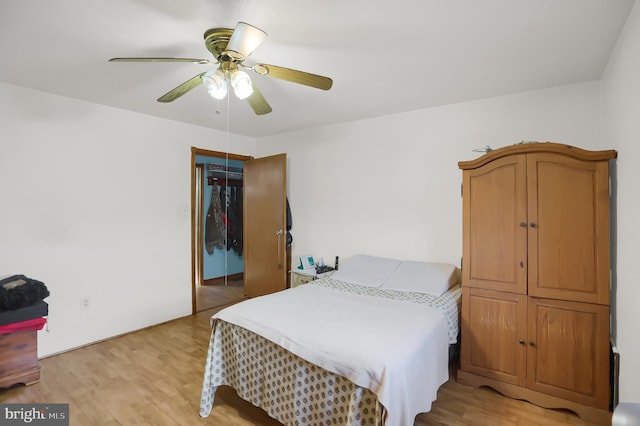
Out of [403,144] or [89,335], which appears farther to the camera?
[403,144]

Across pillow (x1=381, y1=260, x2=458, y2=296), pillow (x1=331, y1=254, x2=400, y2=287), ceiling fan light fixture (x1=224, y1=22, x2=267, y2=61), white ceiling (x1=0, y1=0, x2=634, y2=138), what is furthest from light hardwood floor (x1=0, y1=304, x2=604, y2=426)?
white ceiling (x1=0, y1=0, x2=634, y2=138)

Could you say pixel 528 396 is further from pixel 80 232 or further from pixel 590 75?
pixel 80 232

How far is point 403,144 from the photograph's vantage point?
3.36 meters

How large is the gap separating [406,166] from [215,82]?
7.30 feet

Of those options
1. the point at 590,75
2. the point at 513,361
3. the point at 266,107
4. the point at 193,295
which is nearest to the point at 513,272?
the point at 513,361

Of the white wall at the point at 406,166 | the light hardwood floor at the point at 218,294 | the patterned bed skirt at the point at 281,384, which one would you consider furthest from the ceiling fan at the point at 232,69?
the light hardwood floor at the point at 218,294

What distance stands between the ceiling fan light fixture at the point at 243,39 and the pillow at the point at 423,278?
2.20 meters

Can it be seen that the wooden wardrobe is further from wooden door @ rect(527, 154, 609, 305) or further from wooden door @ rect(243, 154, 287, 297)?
wooden door @ rect(243, 154, 287, 297)

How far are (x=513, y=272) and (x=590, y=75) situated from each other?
5.24 feet

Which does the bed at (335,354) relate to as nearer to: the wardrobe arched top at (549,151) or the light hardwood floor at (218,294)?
the wardrobe arched top at (549,151)

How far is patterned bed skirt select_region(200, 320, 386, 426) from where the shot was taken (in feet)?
4.93

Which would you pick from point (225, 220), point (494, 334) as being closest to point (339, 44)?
point (494, 334)

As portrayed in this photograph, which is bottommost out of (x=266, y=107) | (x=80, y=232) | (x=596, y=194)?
(x=80, y=232)

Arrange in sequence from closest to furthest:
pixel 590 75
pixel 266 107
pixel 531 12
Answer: pixel 531 12, pixel 266 107, pixel 590 75
